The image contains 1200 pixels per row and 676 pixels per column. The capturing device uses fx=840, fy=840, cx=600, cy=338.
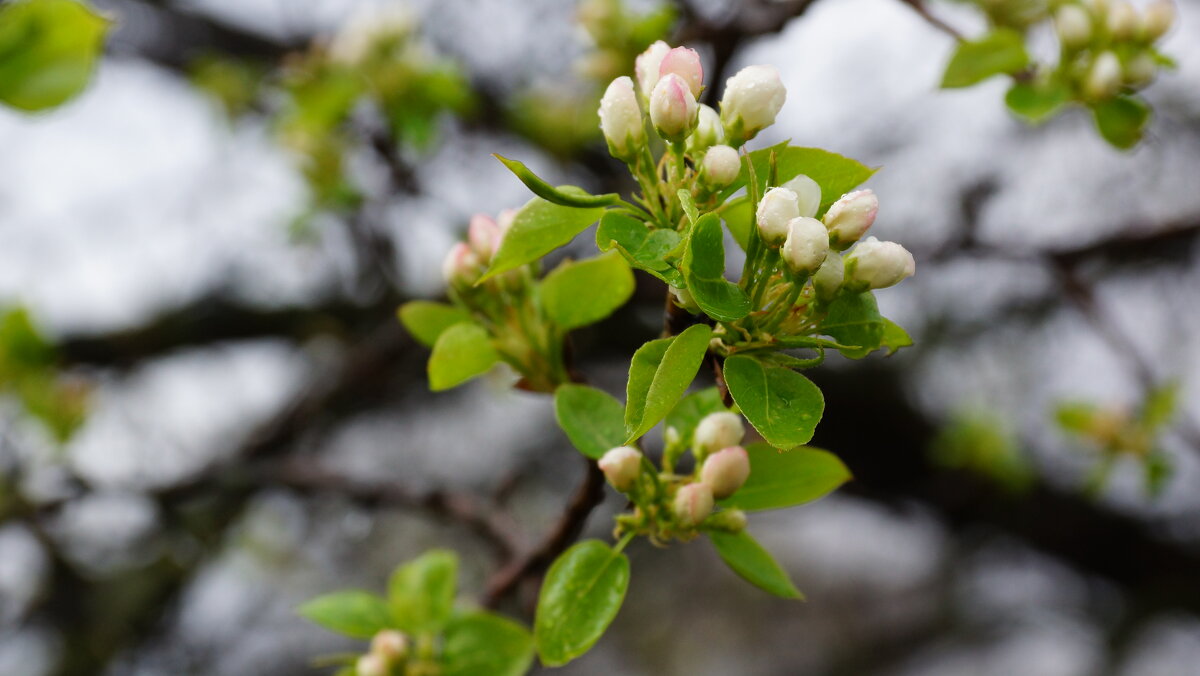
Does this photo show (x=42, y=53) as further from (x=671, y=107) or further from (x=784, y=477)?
(x=784, y=477)

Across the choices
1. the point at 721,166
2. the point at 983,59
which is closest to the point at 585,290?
the point at 721,166

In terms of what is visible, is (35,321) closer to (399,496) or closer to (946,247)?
(399,496)

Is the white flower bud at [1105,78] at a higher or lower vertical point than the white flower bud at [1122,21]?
lower

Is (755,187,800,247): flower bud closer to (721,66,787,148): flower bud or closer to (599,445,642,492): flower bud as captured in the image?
(721,66,787,148): flower bud

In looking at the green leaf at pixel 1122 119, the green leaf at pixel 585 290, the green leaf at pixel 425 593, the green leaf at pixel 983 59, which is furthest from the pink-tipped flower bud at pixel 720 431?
the green leaf at pixel 1122 119

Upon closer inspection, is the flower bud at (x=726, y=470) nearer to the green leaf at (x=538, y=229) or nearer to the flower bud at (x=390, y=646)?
the green leaf at (x=538, y=229)

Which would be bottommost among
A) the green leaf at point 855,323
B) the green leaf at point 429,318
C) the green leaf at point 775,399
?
the green leaf at point 429,318
